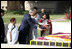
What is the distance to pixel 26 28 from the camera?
20.6 ft

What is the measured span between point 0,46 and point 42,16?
4.21 metres

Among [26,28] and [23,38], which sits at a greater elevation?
[26,28]

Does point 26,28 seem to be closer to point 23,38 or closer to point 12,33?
point 23,38

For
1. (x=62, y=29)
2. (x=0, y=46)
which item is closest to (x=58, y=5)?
(x=62, y=29)

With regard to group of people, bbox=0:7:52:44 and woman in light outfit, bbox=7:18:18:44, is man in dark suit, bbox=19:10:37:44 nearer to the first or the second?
group of people, bbox=0:7:52:44

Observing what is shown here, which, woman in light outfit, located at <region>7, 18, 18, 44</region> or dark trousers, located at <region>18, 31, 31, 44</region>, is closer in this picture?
woman in light outfit, located at <region>7, 18, 18, 44</region>

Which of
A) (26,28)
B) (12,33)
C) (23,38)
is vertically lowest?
(23,38)

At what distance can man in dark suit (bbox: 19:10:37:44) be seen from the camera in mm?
6113

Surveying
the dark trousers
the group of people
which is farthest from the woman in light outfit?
the dark trousers

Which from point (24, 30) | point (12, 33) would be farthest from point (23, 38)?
point (12, 33)

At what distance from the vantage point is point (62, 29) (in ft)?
27.0

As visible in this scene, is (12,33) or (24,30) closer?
(12,33)

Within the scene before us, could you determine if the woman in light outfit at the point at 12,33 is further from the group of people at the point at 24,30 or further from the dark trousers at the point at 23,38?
the dark trousers at the point at 23,38

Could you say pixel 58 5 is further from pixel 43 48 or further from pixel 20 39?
pixel 43 48
